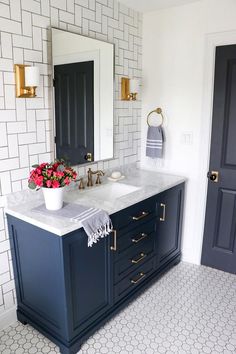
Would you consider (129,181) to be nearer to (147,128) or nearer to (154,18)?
(147,128)

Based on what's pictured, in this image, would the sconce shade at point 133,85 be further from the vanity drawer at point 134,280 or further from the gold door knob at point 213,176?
the vanity drawer at point 134,280

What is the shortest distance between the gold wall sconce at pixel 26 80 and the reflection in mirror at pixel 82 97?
0.25 m

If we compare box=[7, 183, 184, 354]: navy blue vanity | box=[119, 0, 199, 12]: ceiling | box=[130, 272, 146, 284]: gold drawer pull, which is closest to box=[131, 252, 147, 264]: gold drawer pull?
box=[7, 183, 184, 354]: navy blue vanity

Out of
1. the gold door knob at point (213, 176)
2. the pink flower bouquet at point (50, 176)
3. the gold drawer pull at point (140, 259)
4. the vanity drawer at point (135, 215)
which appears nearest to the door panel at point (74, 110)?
the pink flower bouquet at point (50, 176)

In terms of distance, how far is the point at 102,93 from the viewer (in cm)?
260

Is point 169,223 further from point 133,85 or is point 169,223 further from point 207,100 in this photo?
point 133,85

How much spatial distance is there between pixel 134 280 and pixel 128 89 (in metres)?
1.67

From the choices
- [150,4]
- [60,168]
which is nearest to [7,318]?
[60,168]

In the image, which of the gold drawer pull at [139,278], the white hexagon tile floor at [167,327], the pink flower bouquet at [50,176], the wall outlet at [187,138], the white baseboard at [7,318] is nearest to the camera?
the pink flower bouquet at [50,176]

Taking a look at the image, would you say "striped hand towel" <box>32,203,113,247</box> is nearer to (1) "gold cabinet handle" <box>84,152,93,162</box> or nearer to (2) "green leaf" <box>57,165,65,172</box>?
(2) "green leaf" <box>57,165,65,172</box>

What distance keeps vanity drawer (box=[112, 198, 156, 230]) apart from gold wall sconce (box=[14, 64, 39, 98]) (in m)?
0.98

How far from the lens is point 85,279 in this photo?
1.88 metres

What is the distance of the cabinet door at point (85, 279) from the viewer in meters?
1.75

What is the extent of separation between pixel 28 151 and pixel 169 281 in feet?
5.54
